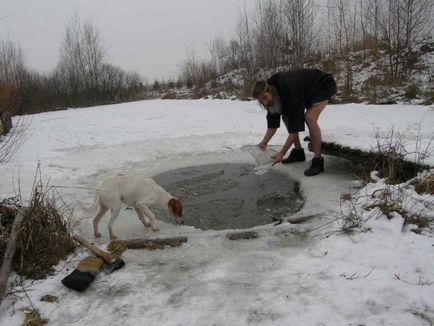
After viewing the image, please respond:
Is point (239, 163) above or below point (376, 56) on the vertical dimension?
below

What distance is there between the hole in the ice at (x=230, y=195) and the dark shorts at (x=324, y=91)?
4.10ft

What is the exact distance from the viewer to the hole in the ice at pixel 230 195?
4.59m

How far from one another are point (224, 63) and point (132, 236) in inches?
1186

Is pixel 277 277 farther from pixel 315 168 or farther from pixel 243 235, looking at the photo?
pixel 315 168

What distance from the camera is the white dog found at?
411 centimetres

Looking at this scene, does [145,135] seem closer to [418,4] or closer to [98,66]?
[418,4]

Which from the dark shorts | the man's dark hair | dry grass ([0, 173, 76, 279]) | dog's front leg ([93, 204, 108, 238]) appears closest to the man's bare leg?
the dark shorts

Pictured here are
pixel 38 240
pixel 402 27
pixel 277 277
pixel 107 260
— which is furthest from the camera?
pixel 402 27

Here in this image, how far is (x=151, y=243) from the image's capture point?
3.77 meters

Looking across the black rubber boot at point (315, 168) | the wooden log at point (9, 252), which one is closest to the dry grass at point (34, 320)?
the wooden log at point (9, 252)

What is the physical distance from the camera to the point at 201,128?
10.7 m

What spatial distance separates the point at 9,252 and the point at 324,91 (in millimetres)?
4590

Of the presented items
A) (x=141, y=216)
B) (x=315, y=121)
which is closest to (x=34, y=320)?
(x=141, y=216)

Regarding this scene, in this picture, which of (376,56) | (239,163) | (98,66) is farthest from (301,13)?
(98,66)
